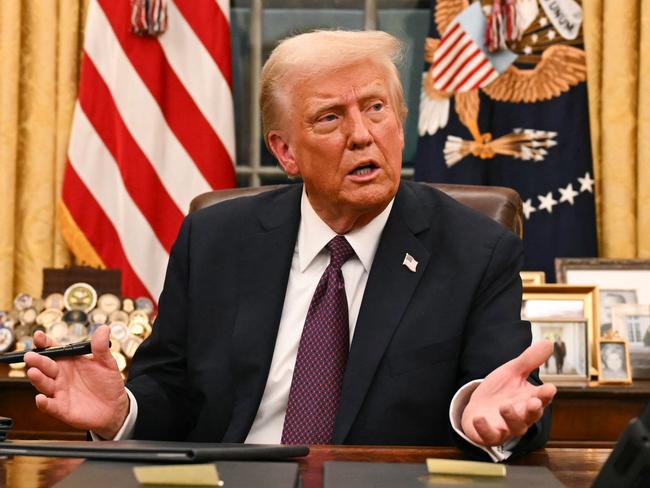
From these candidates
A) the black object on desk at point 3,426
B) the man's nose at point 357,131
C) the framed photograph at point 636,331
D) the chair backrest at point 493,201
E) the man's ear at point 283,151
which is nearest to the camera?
the black object on desk at point 3,426

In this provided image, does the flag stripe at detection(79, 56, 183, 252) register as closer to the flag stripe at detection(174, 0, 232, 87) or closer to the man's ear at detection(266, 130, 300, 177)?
the flag stripe at detection(174, 0, 232, 87)

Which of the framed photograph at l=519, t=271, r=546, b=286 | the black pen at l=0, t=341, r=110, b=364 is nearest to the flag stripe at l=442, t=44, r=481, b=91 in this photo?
the framed photograph at l=519, t=271, r=546, b=286

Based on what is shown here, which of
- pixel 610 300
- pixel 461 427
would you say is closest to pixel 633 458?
pixel 461 427

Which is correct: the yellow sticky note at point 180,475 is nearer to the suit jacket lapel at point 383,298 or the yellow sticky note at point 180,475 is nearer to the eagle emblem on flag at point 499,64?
the suit jacket lapel at point 383,298

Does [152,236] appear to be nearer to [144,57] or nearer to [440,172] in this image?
[144,57]

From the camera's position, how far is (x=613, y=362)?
3049 millimetres

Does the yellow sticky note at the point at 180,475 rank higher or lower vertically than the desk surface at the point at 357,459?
higher

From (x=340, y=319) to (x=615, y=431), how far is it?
1.21 meters

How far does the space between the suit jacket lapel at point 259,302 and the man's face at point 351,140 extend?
0.36ft

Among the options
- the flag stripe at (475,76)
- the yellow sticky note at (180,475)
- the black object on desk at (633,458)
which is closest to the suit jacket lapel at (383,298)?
the yellow sticky note at (180,475)

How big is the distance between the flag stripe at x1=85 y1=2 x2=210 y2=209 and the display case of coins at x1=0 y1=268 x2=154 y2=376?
566 millimetres

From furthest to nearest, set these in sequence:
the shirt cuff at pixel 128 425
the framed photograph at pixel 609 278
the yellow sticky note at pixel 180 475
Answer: the framed photograph at pixel 609 278
the shirt cuff at pixel 128 425
the yellow sticky note at pixel 180 475

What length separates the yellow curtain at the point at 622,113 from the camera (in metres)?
3.48

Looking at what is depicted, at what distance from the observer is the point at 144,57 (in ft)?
12.4
